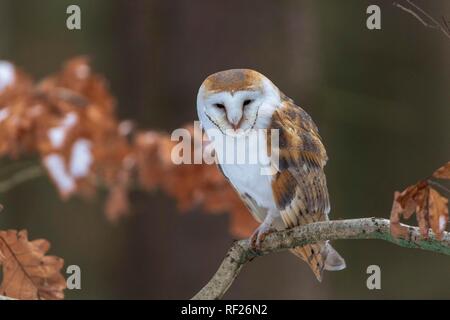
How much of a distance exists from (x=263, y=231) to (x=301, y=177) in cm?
15

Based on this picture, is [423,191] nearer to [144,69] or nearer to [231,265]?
[231,265]

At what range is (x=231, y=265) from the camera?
1719mm

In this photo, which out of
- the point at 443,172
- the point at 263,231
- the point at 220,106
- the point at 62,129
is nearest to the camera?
the point at 443,172

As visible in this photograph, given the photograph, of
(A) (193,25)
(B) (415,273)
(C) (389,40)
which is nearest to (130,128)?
(A) (193,25)

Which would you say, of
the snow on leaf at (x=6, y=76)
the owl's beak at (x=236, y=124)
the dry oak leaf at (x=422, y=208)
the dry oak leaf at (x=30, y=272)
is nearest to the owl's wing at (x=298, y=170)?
the owl's beak at (x=236, y=124)

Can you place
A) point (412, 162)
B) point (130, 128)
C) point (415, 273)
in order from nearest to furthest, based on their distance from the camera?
1. point (130, 128)
2. point (412, 162)
3. point (415, 273)

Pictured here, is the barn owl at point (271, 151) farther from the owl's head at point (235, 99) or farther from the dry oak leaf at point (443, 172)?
the dry oak leaf at point (443, 172)

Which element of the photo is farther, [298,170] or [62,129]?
[62,129]

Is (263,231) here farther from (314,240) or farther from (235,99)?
(235,99)

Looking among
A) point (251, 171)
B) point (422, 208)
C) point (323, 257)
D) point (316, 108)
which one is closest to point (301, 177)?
point (251, 171)

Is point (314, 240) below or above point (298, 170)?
below

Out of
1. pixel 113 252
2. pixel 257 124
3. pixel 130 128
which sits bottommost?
pixel 113 252

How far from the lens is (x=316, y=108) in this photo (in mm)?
3611

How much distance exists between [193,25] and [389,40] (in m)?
1.00
